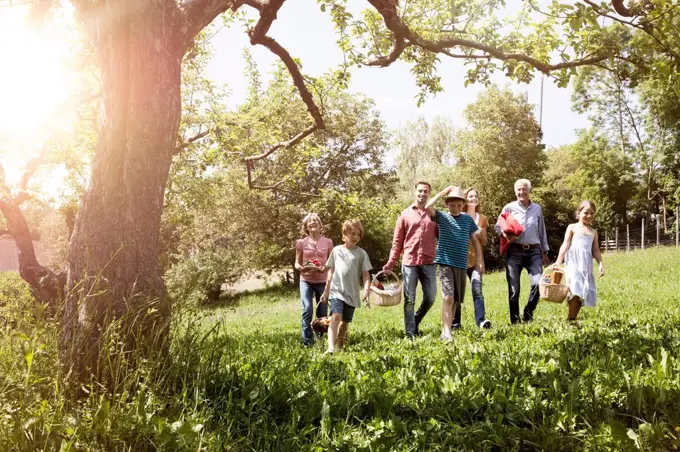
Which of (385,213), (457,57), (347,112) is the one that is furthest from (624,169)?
(457,57)

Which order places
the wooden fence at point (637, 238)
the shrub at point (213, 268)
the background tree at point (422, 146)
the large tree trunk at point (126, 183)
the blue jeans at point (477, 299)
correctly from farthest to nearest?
the background tree at point (422, 146) → the wooden fence at point (637, 238) → the shrub at point (213, 268) → the blue jeans at point (477, 299) → the large tree trunk at point (126, 183)

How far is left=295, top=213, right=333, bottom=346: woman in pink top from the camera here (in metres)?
7.45

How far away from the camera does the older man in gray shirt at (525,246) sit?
754 centimetres

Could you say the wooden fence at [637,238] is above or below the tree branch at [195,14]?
below

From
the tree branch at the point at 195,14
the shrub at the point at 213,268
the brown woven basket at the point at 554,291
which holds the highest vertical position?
the tree branch at the point at 195,14

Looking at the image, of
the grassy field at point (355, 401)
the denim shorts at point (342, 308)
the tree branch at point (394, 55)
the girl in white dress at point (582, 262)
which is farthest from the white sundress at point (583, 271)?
the tree branch at point (394, 55)

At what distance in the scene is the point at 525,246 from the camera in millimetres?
7555

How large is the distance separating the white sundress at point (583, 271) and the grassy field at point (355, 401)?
6.88ft

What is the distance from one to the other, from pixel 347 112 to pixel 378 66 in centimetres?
2566

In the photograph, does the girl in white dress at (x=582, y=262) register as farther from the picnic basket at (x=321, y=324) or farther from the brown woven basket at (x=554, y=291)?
the picnic basket at (x=321, y=324)

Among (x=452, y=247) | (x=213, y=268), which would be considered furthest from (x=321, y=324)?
(x=213, y=268)

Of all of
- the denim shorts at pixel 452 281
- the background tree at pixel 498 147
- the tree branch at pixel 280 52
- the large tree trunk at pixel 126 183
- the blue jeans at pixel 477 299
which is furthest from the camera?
the background tree at pixel 498 147

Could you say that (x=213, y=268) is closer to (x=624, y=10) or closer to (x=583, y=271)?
(x=583, y=271)

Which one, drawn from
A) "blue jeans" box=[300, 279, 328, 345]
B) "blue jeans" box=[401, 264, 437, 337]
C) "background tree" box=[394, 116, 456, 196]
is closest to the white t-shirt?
"blue jeans" box=[401, 264, 437, 337]
